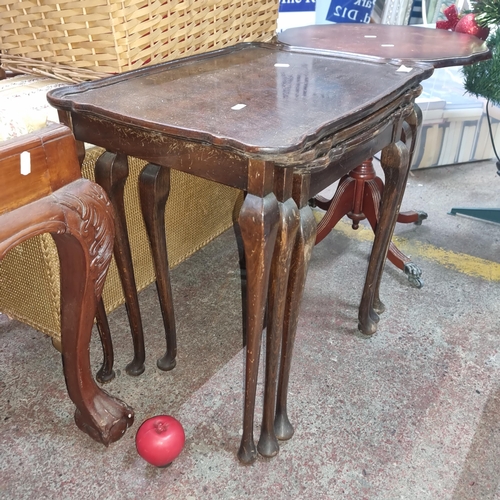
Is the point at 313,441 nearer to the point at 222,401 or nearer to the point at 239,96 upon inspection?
the point at 222,401

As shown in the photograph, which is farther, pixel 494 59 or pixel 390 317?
pixel 494 59

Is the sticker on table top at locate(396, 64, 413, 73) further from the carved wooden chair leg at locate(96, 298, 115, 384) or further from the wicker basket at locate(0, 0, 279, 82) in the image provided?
the carved wooden chair leg at locate(96, 298, 115, 384)

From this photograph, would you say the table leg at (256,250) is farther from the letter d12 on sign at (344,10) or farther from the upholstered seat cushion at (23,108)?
the letter d12 on sign at (344,10)

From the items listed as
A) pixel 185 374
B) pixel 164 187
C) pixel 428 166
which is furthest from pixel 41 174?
pixel 428 166

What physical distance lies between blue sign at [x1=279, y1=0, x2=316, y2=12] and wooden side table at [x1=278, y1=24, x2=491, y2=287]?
46.0 inches

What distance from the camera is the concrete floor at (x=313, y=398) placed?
1.04m

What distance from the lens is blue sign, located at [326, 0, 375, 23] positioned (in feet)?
9.37

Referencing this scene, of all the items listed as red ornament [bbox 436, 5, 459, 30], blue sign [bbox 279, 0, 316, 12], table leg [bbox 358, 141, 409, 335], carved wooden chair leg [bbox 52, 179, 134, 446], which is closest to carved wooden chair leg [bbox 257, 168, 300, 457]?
carved wooden chair leg [bbox 52, 179, 134, 446]

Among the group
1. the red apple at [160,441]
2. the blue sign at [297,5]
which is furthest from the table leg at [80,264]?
the blue sign at [297,5]

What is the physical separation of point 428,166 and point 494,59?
2.77 feet

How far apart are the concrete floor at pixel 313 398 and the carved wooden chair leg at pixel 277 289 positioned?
0.08 m

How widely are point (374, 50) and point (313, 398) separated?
0.99 metres

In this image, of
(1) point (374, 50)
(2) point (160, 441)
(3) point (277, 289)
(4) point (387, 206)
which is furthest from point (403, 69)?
(2) point (160, 441)

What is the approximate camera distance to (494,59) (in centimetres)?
181
